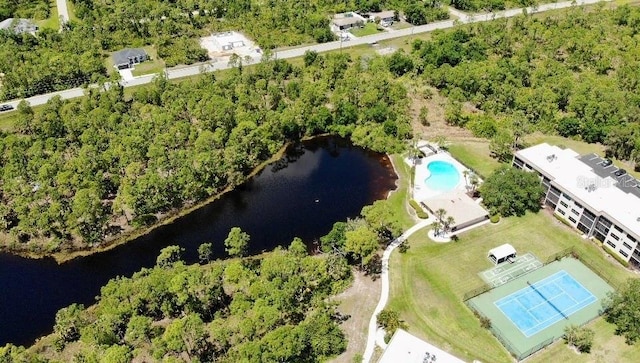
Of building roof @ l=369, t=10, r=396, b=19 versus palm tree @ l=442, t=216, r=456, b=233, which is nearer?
palm tree @ l=442, t=216, r=456, b=233

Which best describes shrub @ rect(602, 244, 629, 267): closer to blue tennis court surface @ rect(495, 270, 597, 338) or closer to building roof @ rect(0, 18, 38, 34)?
blue tennis court surface @ rect(495, 270, 597, 338)

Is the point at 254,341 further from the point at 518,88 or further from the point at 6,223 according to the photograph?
the point at 518,88

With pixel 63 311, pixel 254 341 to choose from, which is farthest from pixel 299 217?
pixel 63 311

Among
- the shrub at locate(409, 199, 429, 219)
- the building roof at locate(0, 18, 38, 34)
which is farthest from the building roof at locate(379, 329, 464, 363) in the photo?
the building roof at locate(0, 18, 38, 34)

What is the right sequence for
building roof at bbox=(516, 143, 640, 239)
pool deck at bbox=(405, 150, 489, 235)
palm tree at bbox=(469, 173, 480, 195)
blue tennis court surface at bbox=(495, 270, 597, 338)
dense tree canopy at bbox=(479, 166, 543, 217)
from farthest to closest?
1. palm tree at bbox=(469, 173, 480, 195)
2. dense tree canopy at bbox=(479, 166, 543, 217)
3. pool deck at bbox=(405, 150, 489, 235)
4. building roof at bbox=(516, 143, 640, 239)
5. blue tennis court surface at bbox=(495, 270, 597, 338)

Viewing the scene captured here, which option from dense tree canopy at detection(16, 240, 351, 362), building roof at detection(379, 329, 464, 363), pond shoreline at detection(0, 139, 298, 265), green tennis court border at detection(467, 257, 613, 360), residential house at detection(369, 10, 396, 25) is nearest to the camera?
dense tree canopy at detection(16, 240, 351, 362)

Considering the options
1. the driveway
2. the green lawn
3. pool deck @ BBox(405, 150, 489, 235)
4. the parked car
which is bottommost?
pool deck @ BBox(405, 150, 489, 235)

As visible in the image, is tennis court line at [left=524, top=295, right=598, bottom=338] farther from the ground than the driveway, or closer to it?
closer to it
